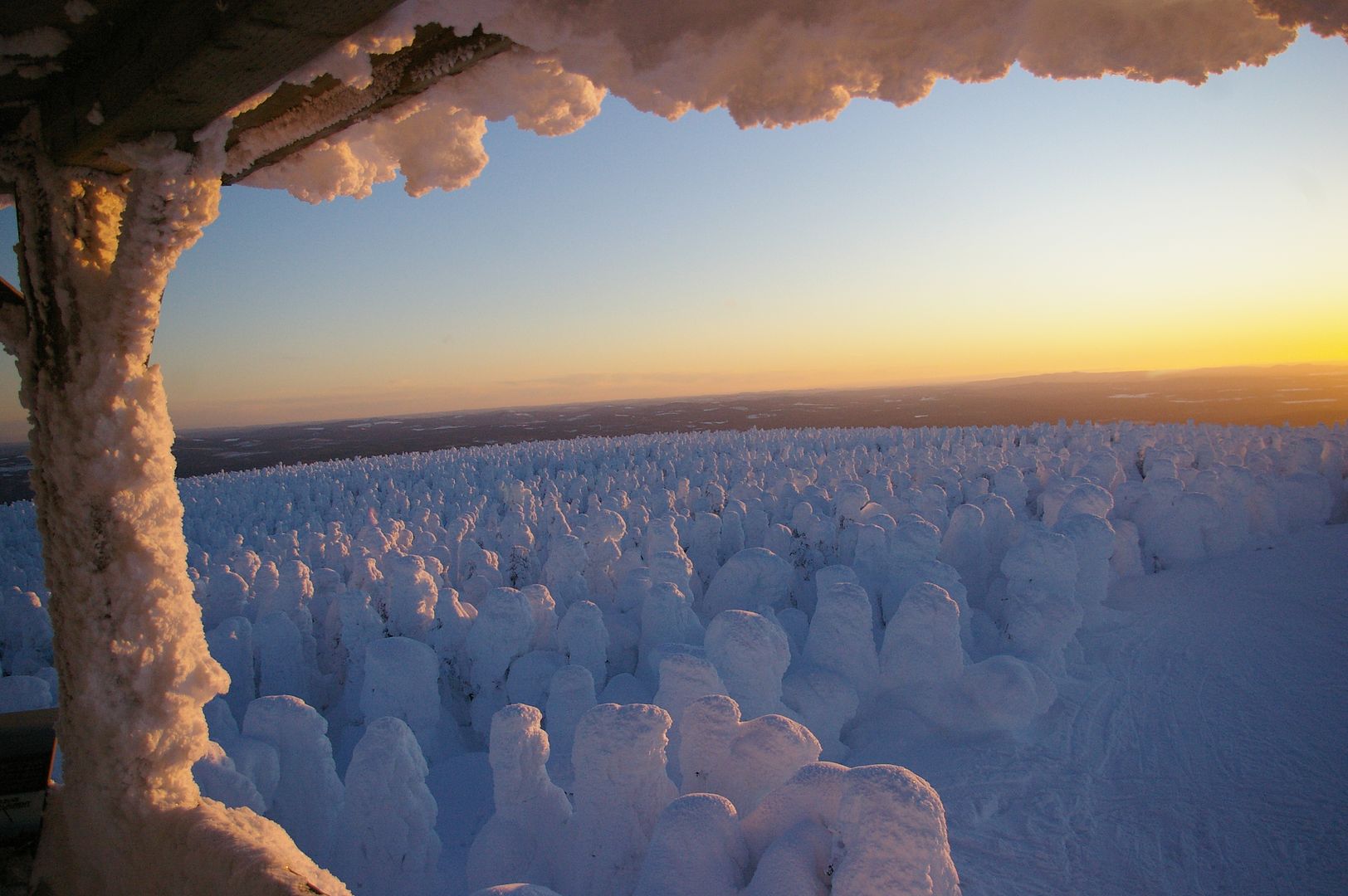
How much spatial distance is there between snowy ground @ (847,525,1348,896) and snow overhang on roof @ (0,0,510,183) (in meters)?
3.39

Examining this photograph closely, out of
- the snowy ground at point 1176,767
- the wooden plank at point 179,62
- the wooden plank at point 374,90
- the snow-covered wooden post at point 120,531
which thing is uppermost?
the wooden plank at point 374,90

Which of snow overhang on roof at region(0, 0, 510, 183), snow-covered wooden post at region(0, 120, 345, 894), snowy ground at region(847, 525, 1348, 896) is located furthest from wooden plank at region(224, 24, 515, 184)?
snowy ground at region(847, 525, 1348, 896)

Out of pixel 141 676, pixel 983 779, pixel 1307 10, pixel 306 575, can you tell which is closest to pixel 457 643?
pixel 306 575

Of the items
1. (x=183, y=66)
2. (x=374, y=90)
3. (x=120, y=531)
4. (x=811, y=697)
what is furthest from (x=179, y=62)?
(x=811, y=697)

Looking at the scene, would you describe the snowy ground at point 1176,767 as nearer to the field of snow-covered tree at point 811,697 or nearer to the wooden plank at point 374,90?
the field of snow-covered tree at point 811,697

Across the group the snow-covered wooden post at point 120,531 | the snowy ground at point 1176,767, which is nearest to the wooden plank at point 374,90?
the snow-covered wooden post at point 120,531

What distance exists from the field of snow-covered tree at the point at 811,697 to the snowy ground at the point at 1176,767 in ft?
0.05

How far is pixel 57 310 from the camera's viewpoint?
5.24 feet

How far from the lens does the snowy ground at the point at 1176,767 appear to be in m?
2.68

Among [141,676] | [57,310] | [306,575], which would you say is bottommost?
[306,575]

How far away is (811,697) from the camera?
3.82m

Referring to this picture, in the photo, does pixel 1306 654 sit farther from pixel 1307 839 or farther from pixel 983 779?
pixel 983 779

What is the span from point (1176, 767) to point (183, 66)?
181 inches

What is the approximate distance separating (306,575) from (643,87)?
5.57m
